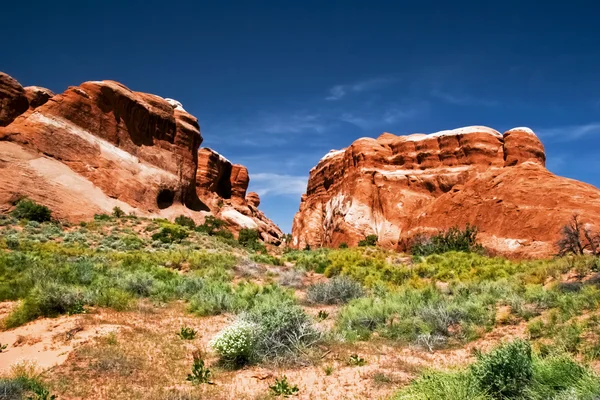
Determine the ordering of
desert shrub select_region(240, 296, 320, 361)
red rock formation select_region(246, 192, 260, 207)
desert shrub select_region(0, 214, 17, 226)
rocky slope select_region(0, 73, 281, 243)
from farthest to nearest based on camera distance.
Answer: red rock formation select_region(246, 192, 260, 207) < rocky slope select_region(0, 73, 281, 243) < desert shrub select_region(0, 214, 17, 226) < desert shrub select_region(240, 296, 320, 361)

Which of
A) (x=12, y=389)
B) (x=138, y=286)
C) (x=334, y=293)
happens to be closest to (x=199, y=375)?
(x=12, y=389)

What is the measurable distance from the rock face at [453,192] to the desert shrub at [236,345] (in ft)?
94.1

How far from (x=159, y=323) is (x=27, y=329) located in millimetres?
2685

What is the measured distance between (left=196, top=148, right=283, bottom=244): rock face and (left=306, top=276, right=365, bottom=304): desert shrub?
160ft

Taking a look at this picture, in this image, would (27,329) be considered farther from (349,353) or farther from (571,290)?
(571,290)

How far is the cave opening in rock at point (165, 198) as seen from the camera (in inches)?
2033

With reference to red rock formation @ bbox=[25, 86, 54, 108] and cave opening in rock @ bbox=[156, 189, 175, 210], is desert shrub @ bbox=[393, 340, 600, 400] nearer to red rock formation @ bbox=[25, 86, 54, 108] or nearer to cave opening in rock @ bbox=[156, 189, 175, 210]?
cave opening in rock @ bbox=[156, 189, 175, 210]

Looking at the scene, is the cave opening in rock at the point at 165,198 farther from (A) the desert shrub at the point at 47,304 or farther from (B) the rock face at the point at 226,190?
(A) the desert shrub at the point at 47,304

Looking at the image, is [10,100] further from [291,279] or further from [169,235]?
[291,279]

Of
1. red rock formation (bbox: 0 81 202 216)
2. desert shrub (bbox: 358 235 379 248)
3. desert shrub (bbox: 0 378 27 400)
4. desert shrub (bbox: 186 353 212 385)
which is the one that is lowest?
desert shrub (bbox: 0 378 27 400)

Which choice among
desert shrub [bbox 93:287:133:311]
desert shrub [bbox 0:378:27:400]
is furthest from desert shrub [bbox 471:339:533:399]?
desert shrub [bbox 93:287:133:311]

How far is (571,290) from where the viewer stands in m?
10.7

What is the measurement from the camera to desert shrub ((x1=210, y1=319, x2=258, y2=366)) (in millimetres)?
7254

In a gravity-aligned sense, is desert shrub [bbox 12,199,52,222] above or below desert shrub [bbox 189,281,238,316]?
above
